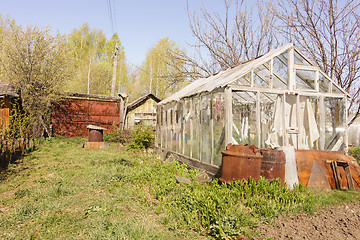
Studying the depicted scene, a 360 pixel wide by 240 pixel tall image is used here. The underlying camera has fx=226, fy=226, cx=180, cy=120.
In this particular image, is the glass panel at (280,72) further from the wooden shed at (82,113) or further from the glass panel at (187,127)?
the wooden shed at (82,113)

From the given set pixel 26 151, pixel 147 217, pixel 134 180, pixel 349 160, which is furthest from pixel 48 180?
pixel 349 160

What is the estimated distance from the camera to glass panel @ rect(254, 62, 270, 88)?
672 cm

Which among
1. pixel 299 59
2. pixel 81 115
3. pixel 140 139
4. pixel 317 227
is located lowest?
pixel 317 227

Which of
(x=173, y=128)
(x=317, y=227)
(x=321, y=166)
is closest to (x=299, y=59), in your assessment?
(x=321, y=166)

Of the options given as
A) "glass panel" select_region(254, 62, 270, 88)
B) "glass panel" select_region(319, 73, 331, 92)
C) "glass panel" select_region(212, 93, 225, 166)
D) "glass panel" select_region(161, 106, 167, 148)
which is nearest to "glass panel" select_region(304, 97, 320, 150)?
"glass panel" select_region(319, 73, 331, 92)

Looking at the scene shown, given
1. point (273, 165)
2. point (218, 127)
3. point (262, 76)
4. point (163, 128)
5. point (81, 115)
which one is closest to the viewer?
point (273, 165)

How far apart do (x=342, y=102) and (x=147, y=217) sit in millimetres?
7708

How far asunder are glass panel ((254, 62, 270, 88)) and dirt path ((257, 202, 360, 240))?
12.3ft

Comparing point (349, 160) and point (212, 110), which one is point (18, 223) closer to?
point (212, 110)

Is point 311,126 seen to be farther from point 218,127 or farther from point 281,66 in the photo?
point 218,127

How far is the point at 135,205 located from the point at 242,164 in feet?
7.98

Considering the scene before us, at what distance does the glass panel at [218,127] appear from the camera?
6121mm

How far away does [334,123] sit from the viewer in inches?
305

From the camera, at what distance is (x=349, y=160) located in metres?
5.98
